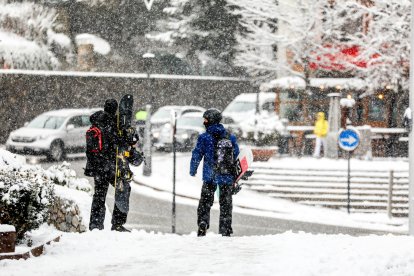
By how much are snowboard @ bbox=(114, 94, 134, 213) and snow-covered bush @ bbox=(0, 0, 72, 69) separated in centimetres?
2912

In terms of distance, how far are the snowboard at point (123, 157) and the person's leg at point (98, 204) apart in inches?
7.6

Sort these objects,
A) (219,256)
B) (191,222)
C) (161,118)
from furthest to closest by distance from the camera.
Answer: (161,118) → (191,222) → (219,256)

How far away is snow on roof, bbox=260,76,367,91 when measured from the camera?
33812 mm

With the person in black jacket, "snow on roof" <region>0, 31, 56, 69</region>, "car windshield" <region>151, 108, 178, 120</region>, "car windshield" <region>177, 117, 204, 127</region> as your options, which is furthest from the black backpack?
"snow on roof" <region>0, 31, 56, 69</region>

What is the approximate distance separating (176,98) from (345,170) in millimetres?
22624

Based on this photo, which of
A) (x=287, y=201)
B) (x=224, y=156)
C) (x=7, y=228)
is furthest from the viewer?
(x=287, y=201)

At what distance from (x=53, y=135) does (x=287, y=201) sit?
10273 millimetres

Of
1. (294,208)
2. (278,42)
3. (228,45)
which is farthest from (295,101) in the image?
(294,208)

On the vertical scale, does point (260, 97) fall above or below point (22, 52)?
below

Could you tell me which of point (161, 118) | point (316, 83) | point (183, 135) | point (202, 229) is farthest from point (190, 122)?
point (202, 229)

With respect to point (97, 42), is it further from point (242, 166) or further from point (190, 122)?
point (242, 166)

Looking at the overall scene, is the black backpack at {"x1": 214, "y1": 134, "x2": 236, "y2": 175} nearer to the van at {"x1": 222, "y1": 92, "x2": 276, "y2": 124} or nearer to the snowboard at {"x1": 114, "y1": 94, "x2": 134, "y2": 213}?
the snowboard at {"x1": 114, "y1": 94, "x2": 134, "y2": 213}

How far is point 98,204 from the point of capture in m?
11.9

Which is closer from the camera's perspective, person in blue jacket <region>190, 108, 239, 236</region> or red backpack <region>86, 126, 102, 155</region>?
red backpack <region>86, 126, 102, 155</region>
